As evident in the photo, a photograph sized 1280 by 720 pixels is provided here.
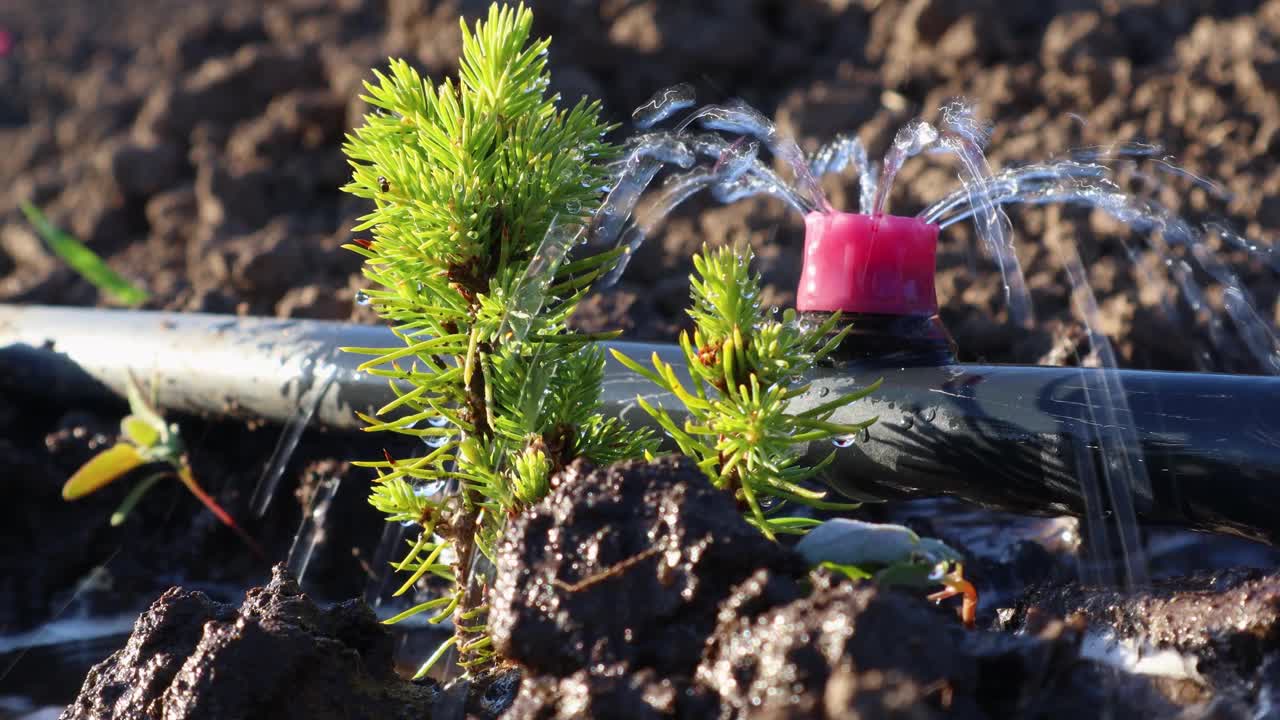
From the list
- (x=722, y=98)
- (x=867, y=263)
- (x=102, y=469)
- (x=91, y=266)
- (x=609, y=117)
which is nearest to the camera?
(x=867, y=263)

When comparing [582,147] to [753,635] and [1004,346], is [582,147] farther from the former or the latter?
[1004,346]

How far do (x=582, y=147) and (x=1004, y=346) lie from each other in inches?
71.4

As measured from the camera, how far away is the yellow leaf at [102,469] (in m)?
2.52

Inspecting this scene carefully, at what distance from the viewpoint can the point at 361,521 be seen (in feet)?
9.00

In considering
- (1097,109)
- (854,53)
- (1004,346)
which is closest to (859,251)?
(1004,346)

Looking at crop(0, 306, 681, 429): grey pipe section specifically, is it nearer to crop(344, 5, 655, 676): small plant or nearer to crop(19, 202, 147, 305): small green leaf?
crop(19, 202, 147, 305): small green leaf

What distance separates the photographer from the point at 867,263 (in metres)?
1.61

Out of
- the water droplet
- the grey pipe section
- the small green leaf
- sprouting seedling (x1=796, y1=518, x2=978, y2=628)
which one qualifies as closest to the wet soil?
sprouting seedling (x1=796, y1=518, x2=978, y2=628)

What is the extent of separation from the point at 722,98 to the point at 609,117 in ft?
1.69

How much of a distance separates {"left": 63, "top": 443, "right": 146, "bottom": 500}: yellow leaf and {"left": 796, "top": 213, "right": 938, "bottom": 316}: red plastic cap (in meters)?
1.70

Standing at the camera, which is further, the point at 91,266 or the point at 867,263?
the point at 91,266

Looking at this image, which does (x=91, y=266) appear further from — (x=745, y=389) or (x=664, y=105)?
(x=745, y=389)

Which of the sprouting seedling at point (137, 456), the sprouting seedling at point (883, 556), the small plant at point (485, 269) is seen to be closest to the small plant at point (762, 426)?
the sprouting seedling at point (883, 556)

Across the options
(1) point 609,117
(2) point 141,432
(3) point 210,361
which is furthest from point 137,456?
(1) point 609,117
